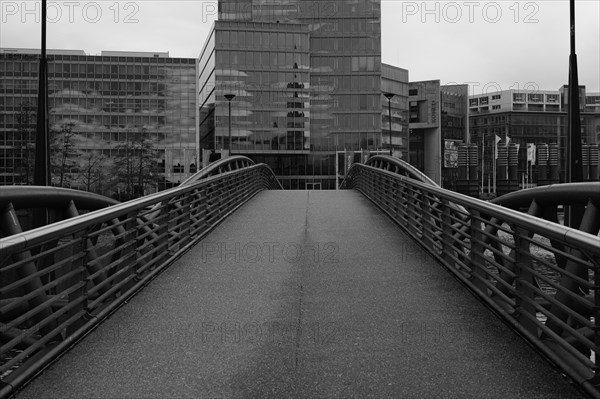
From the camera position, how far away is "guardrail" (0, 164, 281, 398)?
4.16 m

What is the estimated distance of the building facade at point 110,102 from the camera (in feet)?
262

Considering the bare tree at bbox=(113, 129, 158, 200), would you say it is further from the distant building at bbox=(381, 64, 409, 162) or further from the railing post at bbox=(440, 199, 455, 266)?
the railing post at bbox=(440, 199, 455, 266)

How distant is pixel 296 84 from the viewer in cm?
7831

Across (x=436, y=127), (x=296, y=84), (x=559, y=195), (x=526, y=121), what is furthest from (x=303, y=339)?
(x=526, y=121)

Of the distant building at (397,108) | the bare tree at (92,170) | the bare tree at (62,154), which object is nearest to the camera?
the bare tree at (62,154)

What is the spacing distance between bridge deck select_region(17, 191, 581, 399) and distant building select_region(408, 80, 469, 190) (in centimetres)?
9978

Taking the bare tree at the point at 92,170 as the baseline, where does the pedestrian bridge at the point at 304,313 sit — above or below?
below

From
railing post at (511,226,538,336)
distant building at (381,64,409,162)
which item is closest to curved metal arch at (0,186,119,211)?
railing post at (511,226,538,336)

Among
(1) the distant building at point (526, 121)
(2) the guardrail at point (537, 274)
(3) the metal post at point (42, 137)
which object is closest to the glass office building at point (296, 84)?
(1) the distant building at point (526, 121)

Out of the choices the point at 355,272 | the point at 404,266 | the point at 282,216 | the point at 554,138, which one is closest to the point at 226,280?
the point at 355,272

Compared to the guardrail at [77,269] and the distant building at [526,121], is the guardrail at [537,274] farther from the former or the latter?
the distant building at [526,121]

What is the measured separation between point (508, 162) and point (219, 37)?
47791 millimetres

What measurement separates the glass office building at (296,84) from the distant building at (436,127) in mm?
27375

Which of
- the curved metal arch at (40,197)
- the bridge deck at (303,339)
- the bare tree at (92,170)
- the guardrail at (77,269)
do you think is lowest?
the bridge deck at (303,339)
